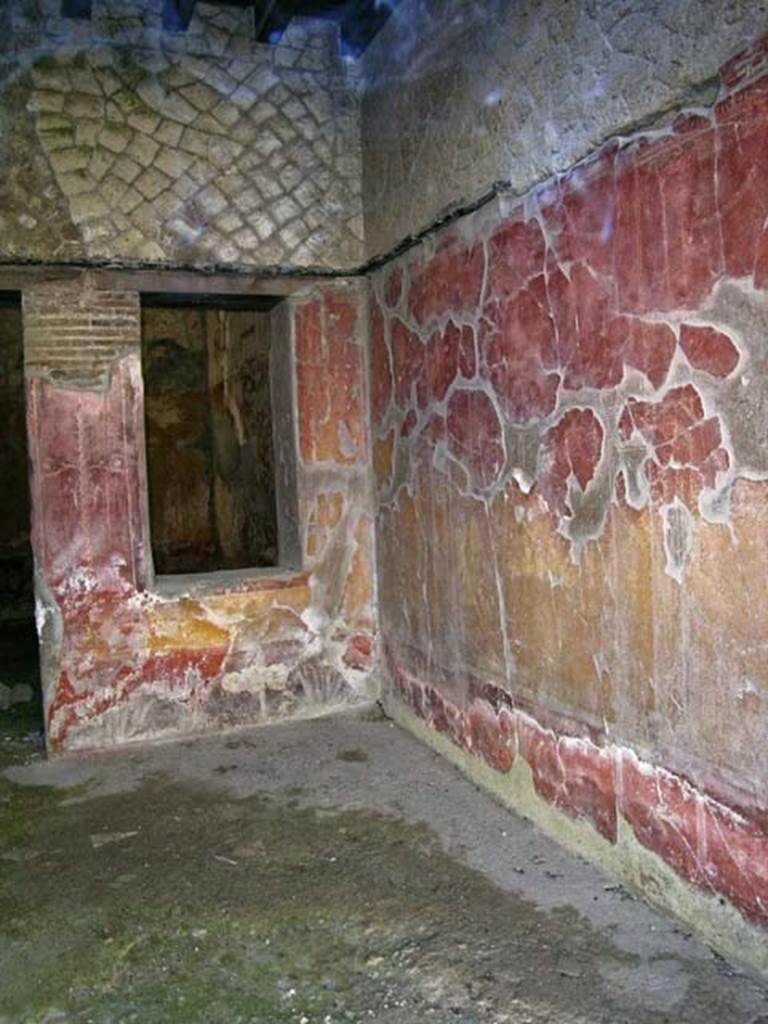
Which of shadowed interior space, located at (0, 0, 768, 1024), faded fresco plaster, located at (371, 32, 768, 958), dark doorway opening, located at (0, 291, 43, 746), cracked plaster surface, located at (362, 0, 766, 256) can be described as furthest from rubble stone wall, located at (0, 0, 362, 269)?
dark doorway opening, located at (0, 291, 43, 746)

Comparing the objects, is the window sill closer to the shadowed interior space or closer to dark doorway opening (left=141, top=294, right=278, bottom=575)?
the shadowed interior space

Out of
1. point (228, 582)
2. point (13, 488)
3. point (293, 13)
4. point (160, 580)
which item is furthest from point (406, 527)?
point (13, 488)

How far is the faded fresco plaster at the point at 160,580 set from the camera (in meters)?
3.52

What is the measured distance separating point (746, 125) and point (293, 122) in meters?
2.37

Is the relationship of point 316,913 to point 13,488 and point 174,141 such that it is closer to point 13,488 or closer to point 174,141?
point 174,141

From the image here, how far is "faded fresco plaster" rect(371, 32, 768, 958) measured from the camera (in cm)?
191

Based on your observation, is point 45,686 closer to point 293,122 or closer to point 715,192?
point 293,122

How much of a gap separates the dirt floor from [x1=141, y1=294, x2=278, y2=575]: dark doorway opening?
10.1 ft

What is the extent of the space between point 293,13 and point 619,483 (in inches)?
97.8

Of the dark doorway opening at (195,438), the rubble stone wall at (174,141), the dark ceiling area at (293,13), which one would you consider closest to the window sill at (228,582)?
the rubble stone wall at (174,141)

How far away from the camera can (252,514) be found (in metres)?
5.79

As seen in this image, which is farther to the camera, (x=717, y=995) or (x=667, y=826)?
(x=667, y=826)

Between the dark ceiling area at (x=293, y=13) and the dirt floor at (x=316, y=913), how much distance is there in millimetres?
2876

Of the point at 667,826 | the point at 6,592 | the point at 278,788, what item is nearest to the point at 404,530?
the point at 278,788
